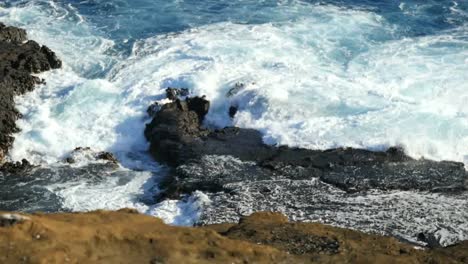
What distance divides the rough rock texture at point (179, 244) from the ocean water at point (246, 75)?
4896 mm

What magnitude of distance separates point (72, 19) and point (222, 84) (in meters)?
10.7

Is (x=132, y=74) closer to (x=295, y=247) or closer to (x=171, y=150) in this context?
(x=171, y=150)

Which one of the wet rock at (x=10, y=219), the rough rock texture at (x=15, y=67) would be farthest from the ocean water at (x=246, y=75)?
the wet rock at (x=10, y=219)

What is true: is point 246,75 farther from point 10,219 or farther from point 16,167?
point 10,219

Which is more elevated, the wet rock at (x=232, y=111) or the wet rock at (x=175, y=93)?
the wet rock at (x=175, y=93)

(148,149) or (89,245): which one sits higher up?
(89,245)

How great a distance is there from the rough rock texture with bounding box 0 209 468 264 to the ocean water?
193 inches

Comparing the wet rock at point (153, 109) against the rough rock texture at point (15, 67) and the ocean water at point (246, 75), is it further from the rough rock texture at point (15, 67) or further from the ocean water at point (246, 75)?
the rough rock texture at point (15, 67)

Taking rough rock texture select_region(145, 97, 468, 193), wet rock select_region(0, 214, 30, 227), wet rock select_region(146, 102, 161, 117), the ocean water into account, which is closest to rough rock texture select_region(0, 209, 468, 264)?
wet rock select_region(0, 214, 30, 227)

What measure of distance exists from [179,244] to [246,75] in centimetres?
1438

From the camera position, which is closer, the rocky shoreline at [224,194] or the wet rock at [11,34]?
the rocky shoreline at [224,194]

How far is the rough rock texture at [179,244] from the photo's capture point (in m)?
11.4

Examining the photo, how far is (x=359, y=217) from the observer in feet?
58.4

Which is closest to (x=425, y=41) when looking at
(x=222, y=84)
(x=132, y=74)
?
→ (x=222, y=84)
